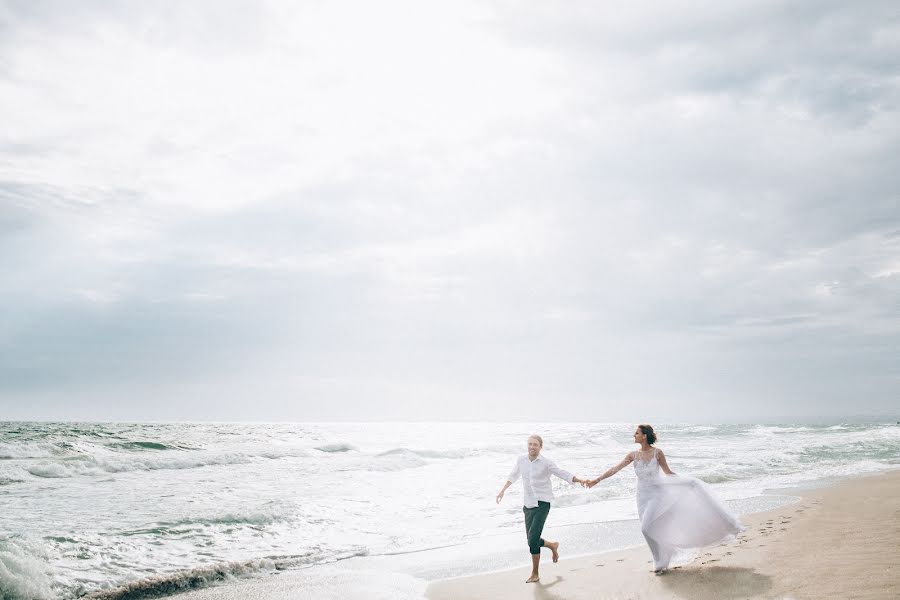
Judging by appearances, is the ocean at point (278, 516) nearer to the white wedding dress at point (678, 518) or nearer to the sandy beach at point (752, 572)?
the sandy beach at point (752, 572)

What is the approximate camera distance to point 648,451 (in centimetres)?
832

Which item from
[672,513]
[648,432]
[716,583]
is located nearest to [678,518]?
[672,513]

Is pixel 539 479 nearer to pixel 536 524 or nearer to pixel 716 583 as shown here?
pixel 536 524

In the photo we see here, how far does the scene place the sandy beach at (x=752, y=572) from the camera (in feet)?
22.3

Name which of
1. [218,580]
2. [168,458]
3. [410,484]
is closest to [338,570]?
[218,580]

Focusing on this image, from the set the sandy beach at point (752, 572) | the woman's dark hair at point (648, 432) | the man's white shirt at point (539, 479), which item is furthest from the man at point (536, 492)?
the woman's dark hair at point (648, 432)

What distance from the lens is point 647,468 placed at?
8391 millimetres

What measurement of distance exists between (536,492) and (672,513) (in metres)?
1.85

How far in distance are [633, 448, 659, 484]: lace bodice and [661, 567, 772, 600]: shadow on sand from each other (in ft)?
4.00

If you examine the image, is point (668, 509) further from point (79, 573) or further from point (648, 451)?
point (79, 573)

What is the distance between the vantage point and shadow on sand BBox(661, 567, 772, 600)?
22.5ft

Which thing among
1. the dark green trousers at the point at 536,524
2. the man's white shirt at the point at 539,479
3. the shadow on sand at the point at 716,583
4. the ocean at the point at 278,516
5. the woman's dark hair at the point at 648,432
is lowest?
the ocean at the point at 278,516

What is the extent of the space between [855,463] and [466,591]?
85.8 feet

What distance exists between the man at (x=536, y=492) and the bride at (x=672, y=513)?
821mm
